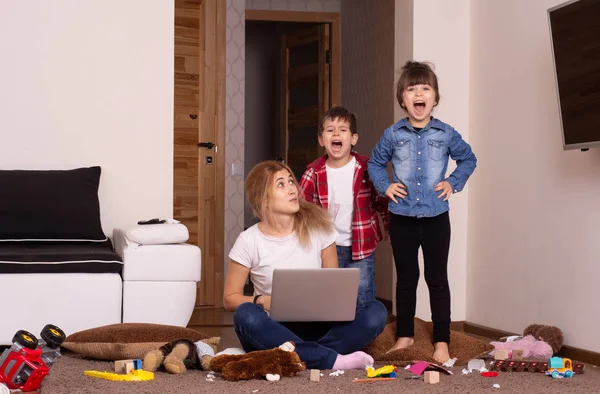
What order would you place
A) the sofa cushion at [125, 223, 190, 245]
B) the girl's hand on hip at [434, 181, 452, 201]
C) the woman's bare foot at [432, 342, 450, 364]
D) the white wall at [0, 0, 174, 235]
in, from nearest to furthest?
the woman's bare foot at [432, 342, 450, 364], the girl's hand on hip at [434, 181, 452, 201], the sofa cushion at [125, 223, 190, 245], the white wall at [0, 0, 174, 235]

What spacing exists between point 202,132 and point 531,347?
3.30 metres

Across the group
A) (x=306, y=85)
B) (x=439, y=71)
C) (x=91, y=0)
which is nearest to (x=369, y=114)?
(x=306, y=85)

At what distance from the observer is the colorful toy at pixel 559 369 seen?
3132 mm

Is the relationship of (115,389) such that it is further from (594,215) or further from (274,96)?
(274,96)

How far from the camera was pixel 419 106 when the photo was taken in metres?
3.66

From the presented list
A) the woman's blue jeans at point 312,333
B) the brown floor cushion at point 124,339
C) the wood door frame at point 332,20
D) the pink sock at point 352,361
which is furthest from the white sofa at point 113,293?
the wood door frame at point 332,20

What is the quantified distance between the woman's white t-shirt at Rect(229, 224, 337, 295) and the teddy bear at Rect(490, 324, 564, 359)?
0.94m

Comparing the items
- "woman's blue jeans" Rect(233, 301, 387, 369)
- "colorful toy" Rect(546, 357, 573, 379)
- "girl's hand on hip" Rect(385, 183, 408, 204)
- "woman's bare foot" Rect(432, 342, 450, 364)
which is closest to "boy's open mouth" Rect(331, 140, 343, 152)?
"girl's hand on hip" Rect(385, 183, 408, 204)

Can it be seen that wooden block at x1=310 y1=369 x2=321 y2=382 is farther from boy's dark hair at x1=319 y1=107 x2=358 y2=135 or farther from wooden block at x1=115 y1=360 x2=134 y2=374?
boy's dark hair at x1=319 y1=107 x2=358 y2=135

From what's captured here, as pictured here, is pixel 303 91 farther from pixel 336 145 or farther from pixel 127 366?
pixel 127 366

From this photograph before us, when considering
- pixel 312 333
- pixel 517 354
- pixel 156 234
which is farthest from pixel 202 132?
pixel 517 354

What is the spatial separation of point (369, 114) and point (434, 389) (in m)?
3.98

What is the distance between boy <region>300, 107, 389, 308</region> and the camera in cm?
382

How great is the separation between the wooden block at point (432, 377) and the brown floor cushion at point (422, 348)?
44 centimetres
